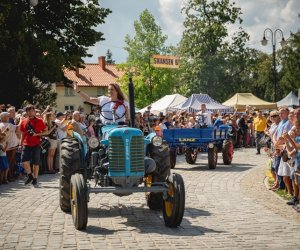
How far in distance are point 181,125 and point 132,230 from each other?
1721 centimetres

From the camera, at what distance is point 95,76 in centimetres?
8744

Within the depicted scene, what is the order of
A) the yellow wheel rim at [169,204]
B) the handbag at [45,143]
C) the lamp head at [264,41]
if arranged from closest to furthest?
the yellow wheel rim at [169,204], the handbag at [45,143], the lamp head at [264,41]

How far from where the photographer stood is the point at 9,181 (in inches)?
594

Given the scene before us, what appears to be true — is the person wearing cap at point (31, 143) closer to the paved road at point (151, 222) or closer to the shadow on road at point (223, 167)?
the paved road at point (151, 222)

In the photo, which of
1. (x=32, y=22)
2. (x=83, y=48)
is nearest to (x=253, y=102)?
(x=83, y=48)

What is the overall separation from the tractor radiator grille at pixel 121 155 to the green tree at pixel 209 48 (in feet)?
161

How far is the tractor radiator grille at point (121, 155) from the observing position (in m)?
9.00

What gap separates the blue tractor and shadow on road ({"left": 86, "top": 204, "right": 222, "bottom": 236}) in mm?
190

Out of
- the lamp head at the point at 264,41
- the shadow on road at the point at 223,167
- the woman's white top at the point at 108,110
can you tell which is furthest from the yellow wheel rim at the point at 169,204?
the lamp head at the point at 264,41

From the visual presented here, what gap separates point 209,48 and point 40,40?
33.0 meters

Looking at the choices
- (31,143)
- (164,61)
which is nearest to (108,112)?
(31,143)

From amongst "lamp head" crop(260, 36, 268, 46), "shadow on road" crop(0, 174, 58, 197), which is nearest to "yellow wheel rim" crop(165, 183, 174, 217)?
"shadow on road" crop(0, 174, 58, 197)

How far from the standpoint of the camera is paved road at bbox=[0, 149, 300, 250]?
7566mm

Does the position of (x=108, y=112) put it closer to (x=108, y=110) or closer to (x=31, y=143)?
(x=108, y=110)
